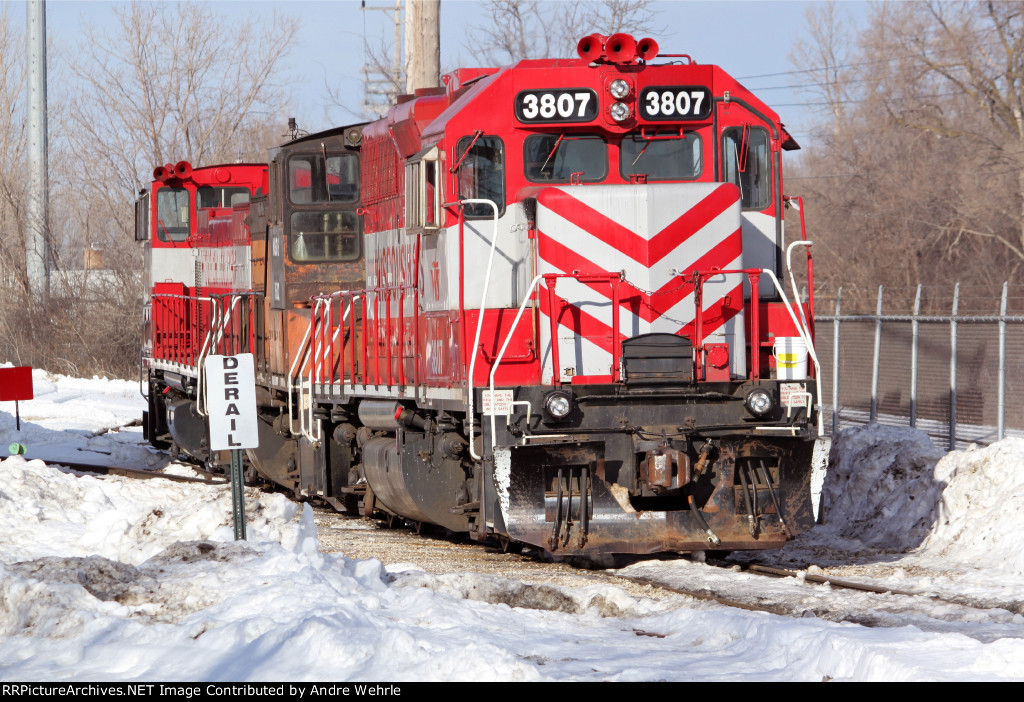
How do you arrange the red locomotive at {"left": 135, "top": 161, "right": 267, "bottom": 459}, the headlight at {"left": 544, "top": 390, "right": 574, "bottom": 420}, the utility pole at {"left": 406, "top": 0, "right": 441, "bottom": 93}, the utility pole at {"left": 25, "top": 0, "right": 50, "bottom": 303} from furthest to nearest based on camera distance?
the utility pole at {"left": 25, "top": 0, "right": 50, "bottom": 303} → the red locomotive at {"left": 135, "top": 161, "right": 267, "bottom": 459} → the utility pole at {"left": 406, "top": 0, "right": 441, "bottom": 93} → the headlight at {"left": 544, "top": 390, "right": 574, "bottom": 420}

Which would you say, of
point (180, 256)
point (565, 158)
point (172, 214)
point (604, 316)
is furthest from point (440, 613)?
point (172, 214)

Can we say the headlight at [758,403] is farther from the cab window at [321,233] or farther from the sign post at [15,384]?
the sign post at [15,384]

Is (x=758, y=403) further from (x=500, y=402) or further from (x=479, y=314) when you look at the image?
(x=479, y=314)

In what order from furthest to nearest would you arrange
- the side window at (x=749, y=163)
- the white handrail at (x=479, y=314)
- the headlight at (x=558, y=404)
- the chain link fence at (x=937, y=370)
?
the chain link fence at (x=937, y=370) < the side window at (x=749, y=163) < the white handrail at (x=479, y=314) < the headlight at (x=558, y=404)

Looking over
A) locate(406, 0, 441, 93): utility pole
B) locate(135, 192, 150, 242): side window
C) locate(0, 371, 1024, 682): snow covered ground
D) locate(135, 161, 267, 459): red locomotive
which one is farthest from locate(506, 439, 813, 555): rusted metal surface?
locate(135, 192, 150, 242): side window

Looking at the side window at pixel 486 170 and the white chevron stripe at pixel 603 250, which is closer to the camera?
the white chevron stripe at pixel 603 250

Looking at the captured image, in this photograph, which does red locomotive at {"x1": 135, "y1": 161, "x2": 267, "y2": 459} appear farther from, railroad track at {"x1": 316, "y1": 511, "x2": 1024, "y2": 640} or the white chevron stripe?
the white chevron stripe

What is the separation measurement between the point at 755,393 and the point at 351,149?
18.9 ft

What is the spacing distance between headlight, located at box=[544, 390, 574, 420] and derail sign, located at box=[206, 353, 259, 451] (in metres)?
1.94

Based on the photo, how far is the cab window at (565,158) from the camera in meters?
9.16

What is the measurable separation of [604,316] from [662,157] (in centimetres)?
136

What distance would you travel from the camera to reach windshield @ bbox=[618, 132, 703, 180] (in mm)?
9195

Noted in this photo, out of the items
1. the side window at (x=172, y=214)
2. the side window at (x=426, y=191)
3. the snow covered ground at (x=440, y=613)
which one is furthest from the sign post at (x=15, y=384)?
the side window at (x=426, y=191)

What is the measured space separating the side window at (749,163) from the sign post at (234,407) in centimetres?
388
